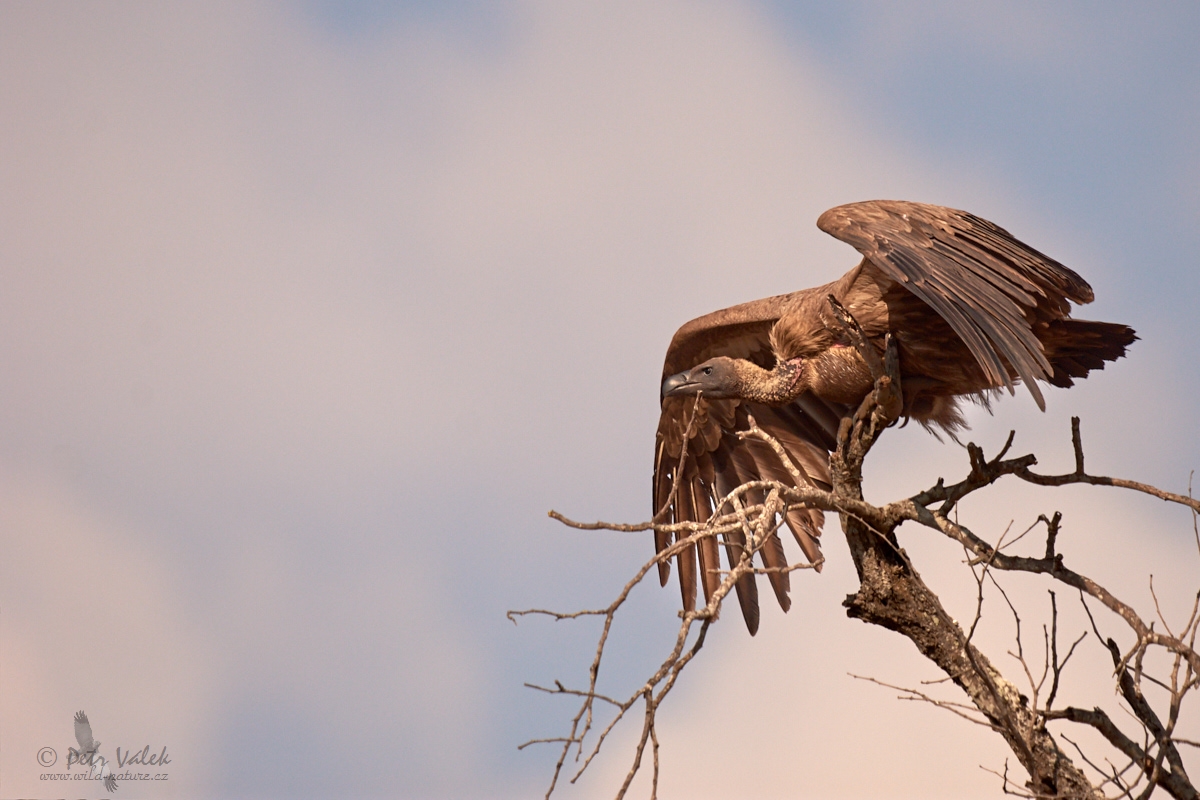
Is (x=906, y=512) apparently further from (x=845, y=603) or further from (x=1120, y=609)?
(x=1120, y=609)

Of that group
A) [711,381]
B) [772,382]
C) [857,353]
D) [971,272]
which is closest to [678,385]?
[711,381]

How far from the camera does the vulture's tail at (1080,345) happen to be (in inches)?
191

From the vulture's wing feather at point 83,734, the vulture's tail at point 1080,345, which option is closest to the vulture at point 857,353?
the vulture's tail at point 1080,345

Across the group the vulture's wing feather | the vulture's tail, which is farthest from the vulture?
the vulture's wing feather

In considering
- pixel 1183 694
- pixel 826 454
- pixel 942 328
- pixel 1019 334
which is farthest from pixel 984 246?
pixel 1183 694

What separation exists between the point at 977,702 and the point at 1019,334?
1423 millimetres

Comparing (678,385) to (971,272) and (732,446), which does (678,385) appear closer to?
(732,446)

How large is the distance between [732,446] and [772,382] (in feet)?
3.97

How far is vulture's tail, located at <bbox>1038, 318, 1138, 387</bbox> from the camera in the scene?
4863 mm

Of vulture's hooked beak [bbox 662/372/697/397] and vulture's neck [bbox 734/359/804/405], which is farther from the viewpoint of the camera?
vulture's hooked beak [bbox 662/372/697/397]

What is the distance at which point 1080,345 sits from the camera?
498cm

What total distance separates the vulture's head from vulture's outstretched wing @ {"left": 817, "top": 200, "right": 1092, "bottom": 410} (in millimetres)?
1132

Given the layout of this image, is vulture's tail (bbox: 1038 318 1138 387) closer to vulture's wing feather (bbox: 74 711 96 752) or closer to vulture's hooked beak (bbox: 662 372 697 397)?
vulture's hooked beak (bbox: 662 372 697 397)

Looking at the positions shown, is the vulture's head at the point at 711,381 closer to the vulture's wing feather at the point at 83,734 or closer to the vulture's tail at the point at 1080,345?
the vulture's tail at the point at 1080,345
